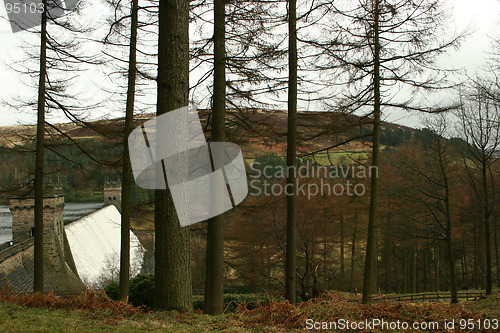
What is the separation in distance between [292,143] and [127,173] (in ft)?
15.5

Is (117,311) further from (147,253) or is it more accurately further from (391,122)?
(147,253)

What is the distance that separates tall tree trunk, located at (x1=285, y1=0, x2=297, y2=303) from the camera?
912cm

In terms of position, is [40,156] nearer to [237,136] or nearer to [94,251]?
[237,136]

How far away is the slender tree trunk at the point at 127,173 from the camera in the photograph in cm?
1042

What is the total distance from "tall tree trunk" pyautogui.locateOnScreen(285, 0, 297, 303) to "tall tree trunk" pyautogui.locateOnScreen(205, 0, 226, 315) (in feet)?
5.80

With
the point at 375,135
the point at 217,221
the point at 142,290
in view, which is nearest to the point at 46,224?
the point at 142,290

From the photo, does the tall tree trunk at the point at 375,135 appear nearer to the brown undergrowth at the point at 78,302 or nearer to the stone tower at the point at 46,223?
the brown undergrowth at the point at 78,302

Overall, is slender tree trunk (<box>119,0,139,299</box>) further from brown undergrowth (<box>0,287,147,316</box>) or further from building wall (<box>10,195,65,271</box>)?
building wall (<box>10,195,65,271</box>)

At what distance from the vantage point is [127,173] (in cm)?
1064

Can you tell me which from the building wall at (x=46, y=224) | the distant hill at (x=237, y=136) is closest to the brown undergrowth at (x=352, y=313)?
the distant hill at (x=237, y=136)

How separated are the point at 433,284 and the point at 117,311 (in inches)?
1210

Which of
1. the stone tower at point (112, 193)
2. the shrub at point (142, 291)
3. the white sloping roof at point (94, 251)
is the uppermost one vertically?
the stone tower at point (112, 193)

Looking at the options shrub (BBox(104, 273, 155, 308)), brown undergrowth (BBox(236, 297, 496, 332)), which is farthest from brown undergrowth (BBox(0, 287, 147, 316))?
shrub (BBox(104, 273, 155, 308))

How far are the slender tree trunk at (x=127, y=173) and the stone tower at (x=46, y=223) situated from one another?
49.6 feet
